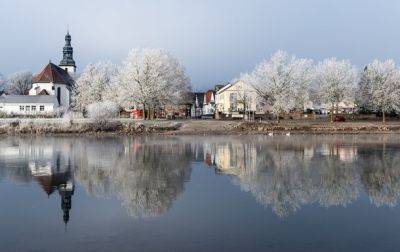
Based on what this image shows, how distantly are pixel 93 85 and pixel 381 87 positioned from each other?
4422cm

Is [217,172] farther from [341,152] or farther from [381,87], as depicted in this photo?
[381,87]

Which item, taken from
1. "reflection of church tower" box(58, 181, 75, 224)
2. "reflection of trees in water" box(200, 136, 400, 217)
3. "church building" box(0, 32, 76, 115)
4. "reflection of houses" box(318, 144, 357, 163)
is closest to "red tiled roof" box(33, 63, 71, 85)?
"church building" box(0, 32, 76, 115)

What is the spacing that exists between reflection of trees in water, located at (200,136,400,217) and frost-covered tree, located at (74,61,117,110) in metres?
46.9

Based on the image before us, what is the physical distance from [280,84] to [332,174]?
42035mm

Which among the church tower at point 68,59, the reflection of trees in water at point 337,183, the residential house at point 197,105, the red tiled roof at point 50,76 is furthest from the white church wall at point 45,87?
the reflection of trees in water at point 337,183

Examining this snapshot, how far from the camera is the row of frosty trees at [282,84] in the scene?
64500mm

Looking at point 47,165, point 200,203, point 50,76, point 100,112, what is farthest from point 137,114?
point 200,203

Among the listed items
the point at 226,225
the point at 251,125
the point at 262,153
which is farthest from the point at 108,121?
the point at 226,225

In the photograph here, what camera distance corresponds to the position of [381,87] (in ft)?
221

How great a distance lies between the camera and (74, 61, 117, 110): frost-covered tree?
256ft

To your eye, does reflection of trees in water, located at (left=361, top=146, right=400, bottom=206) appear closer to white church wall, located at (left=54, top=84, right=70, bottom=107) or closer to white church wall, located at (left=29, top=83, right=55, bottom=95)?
white church wall, located at (left=29, top=83, right=55, bottom=95)

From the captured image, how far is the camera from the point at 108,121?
191ft

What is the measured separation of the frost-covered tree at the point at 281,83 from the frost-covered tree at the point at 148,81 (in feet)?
40.5

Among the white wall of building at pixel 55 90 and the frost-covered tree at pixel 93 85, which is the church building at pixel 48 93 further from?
the frost-covered tree at pixel 93 85
